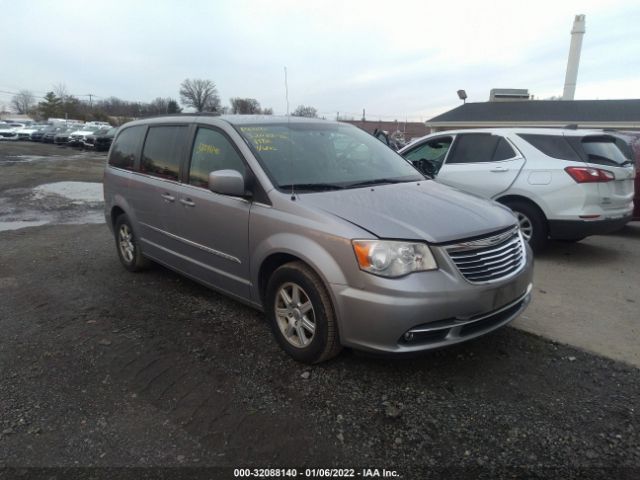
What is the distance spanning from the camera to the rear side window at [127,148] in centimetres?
516

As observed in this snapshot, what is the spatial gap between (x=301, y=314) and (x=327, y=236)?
62cm

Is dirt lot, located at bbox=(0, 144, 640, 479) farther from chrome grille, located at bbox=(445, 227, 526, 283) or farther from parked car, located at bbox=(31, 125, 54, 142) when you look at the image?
parked car, located at bbox=(31, 125, 54, 142)

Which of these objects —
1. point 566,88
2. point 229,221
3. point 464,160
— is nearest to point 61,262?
point 229,221

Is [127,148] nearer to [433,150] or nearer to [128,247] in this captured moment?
[128,247]

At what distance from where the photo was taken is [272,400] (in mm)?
2926

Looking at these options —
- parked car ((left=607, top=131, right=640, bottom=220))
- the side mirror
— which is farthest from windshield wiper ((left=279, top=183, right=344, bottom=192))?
parked car ((left=607, top=131, right=640, bottom=220))

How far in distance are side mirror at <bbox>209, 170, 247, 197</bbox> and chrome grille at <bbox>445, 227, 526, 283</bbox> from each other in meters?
1.55

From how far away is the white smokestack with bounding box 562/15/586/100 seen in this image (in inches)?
1480

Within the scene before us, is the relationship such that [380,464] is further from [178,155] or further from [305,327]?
[178,155]

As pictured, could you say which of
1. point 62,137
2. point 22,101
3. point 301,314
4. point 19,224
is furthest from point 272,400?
point 22,101

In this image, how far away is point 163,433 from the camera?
262cm

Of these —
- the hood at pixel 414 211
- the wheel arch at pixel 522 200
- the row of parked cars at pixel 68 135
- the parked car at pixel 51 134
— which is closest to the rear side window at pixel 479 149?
the wheel arch at pixel 522 200

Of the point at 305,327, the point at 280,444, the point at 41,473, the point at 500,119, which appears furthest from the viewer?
the point at 500,119

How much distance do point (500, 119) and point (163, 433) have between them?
1221 inches
